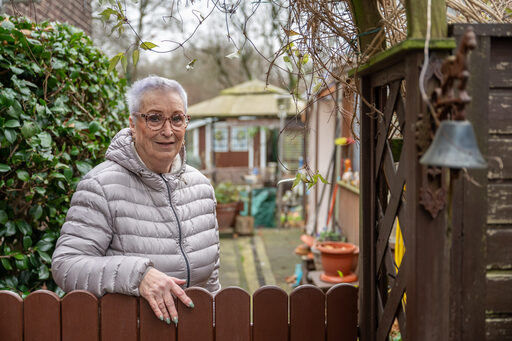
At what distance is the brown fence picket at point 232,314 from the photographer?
1914 millimetres

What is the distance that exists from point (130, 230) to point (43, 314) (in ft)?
1.54

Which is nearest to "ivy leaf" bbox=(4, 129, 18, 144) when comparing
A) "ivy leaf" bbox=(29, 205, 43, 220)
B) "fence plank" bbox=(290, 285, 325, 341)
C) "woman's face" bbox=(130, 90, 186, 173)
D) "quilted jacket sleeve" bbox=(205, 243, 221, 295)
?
"ivy leaf" bbox=(29, 205, 43, 220)

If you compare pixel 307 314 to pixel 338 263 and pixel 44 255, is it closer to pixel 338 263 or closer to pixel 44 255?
pixel 44 255

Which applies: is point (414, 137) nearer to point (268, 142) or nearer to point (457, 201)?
point (457, 201)

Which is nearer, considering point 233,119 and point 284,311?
point 284,311

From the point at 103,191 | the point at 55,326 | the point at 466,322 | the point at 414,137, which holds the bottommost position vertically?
the point at 55,326

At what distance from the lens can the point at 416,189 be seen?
134 centimetres

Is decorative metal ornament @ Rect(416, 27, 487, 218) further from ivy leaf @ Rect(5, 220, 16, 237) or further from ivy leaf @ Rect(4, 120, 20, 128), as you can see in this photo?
ivy leaf @ Rect(5, 220, 16, 237)

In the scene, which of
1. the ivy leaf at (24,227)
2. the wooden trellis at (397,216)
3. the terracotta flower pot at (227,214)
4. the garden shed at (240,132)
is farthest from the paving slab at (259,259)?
the wooden trellis at (397,216)

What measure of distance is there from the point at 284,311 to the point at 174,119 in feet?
3.24

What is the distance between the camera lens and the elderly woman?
1.85 metres

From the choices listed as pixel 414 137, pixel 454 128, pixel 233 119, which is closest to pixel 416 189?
pixel 414 137

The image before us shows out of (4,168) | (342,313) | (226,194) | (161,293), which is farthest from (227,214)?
(161,293)

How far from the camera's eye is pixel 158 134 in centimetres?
217
